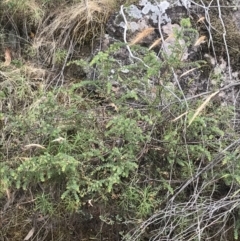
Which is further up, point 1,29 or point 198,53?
point 1,29

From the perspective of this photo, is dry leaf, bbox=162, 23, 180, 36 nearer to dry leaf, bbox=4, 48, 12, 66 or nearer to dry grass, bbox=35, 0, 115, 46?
dry grass, bbox=35, 0, 115, 46

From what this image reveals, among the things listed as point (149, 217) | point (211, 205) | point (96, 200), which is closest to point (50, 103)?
point (96, 200)


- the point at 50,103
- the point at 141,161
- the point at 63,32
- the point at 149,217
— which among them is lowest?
the point at 149,217

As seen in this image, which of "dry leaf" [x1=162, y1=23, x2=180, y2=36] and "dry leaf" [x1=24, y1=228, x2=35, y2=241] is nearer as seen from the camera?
"dry leaf" [x1=24, y1=228, x2=35, y2=241]

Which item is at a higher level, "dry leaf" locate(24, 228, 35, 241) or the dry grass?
the dry grass

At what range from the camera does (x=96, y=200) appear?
2131 millimetres

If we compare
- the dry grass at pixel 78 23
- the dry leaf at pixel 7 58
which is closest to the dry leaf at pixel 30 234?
the dry leaf at pixel 7 58

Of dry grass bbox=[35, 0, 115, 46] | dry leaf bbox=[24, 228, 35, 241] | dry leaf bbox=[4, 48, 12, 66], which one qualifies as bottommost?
dry leaf bbox=[24, 228, 35, 241]

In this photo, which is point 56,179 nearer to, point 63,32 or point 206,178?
point 206,178

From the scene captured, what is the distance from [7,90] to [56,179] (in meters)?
0.62

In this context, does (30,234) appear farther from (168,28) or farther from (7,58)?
(168,28)

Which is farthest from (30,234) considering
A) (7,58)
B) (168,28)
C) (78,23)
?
(168,28)

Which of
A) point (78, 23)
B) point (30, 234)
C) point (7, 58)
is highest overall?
point (78, 23)

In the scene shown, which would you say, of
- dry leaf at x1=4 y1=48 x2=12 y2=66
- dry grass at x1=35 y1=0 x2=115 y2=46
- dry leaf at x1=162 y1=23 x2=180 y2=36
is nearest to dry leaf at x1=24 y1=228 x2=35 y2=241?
dry leaf at x1=4 y1=48 x2=12 y2=66
